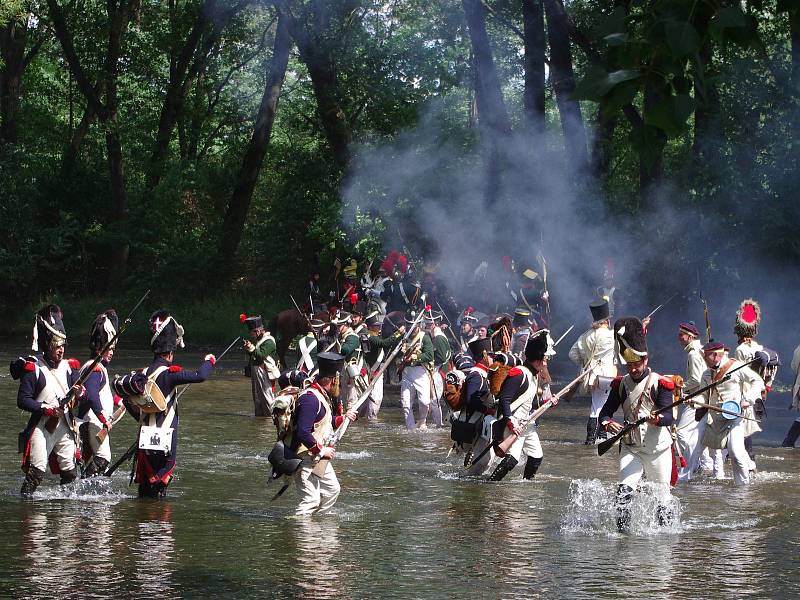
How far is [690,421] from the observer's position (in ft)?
43.7

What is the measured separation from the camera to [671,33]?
496 cm

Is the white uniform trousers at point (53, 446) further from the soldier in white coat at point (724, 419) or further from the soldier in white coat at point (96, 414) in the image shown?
the soldier in white coat at point (724, 419)

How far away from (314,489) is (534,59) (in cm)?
2007

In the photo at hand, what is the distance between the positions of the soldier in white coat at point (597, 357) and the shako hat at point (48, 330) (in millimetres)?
6705

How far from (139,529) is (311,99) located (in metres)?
38.2

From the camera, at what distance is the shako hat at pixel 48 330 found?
1177cm

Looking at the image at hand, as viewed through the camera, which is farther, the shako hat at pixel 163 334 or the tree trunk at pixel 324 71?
the tree trunk at pixel 324 71

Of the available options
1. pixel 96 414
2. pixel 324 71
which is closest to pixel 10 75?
pixel 324 71

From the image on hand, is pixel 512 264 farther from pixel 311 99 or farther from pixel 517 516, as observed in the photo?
pixel 311 99

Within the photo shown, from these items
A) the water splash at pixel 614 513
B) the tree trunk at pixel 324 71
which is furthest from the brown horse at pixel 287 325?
the water splash at pixel 614 513

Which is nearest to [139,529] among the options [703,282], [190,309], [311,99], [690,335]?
[690,335]

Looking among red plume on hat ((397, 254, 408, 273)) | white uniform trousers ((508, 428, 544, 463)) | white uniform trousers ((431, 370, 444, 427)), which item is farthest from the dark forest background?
white uniform trousers ((508, 428, 544, 463))

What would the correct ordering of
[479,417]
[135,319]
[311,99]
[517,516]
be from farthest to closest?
1. [311,99]
2. [135,319]
3. [479,417]
4. [517,516]

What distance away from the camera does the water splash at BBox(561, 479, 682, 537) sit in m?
10.3
